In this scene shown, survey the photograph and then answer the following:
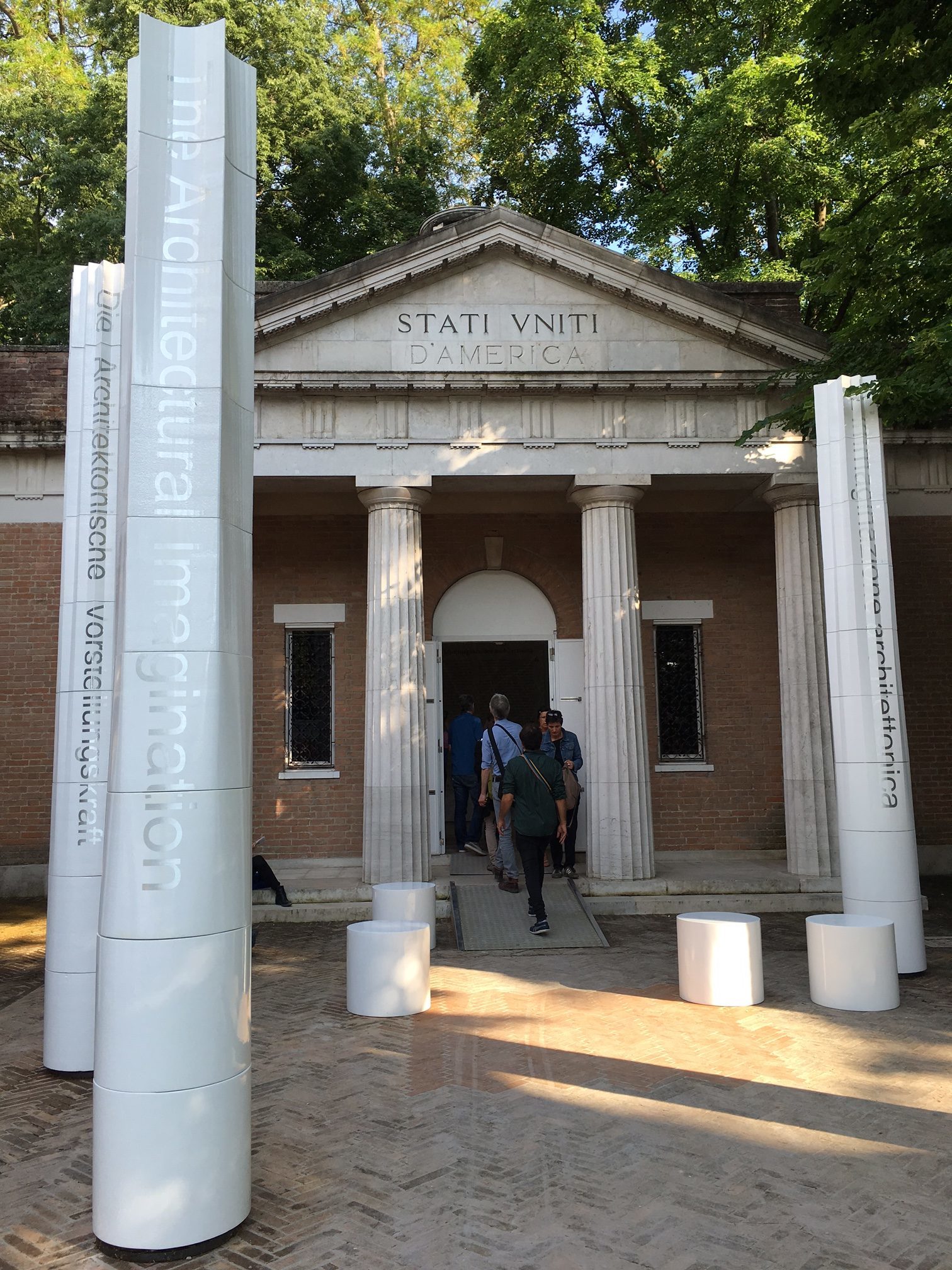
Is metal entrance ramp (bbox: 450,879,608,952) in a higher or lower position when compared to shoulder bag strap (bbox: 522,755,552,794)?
lower

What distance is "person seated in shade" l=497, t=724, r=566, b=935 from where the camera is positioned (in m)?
9.56

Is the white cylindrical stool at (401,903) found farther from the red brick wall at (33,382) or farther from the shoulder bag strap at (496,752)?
the red brick wall at (33,382)

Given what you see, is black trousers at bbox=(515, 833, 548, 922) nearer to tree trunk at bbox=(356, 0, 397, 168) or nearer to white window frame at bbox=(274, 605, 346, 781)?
white window frame at bbox=(274, 605, 346, 781)

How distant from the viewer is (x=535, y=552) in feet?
49.4

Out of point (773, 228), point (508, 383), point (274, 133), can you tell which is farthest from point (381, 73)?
point (508, 383)

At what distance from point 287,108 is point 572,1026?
906 inches

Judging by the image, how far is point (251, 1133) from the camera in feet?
17.3

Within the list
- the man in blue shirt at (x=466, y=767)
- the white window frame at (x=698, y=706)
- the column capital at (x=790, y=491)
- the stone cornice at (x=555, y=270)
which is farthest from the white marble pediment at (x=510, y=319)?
the man in blue shirt at (x=466, y=767)

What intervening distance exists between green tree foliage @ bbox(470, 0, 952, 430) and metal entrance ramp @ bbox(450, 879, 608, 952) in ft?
20.4

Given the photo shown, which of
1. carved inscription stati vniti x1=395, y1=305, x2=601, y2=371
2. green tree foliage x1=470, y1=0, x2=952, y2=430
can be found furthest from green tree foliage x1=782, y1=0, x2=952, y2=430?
carved inscription stati vniti x1=395, y1=305, x2=601, y2=371

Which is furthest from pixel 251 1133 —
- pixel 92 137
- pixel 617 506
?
pixel 92 137

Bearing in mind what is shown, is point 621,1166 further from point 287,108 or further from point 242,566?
point 287,108

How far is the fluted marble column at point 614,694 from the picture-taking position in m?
12.2

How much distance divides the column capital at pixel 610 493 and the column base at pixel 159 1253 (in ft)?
32.9
